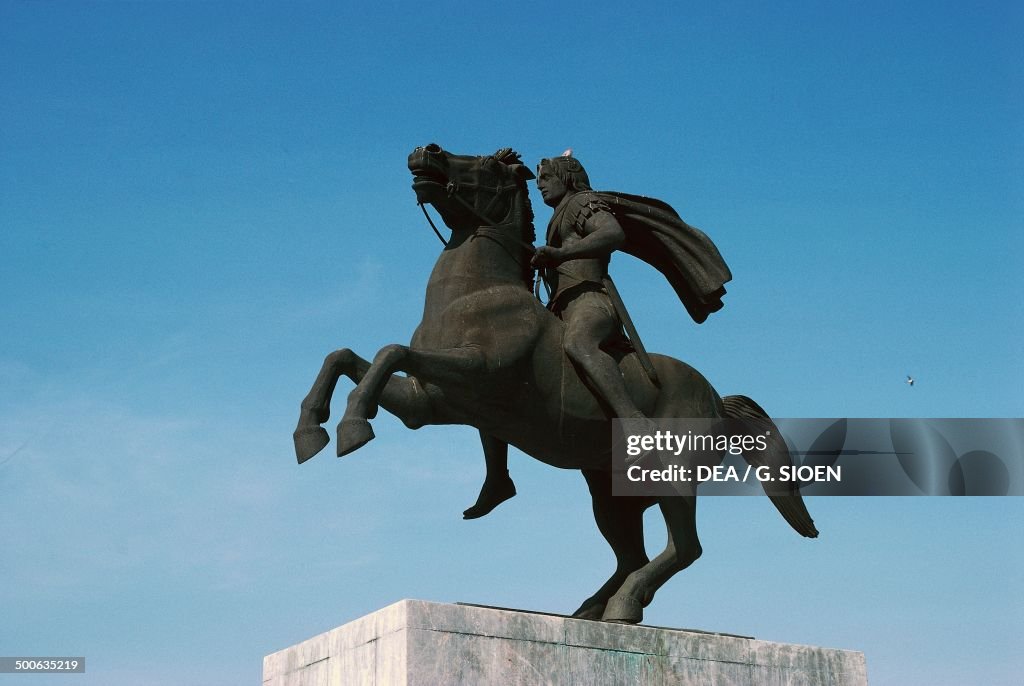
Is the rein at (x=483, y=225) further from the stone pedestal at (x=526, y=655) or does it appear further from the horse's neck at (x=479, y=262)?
the stone pedestal at (x=526, y=655)

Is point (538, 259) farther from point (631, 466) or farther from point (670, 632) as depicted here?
point (670, 632)

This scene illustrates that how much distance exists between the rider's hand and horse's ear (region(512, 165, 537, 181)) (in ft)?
2.00

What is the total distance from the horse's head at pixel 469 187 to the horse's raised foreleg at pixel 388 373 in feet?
3.69

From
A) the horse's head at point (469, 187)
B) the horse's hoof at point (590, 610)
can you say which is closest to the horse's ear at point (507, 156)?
the horse's head at point (469, 187)

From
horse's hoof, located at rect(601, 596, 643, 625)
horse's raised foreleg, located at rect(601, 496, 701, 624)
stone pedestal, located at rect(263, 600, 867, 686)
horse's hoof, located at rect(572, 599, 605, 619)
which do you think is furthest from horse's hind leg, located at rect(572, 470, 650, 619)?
stone pedestal, located at rect(263, 600, 867, 686)

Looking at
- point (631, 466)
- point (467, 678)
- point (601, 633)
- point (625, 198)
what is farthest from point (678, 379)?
point (467, 678)

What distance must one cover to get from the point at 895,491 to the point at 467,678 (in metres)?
3.88

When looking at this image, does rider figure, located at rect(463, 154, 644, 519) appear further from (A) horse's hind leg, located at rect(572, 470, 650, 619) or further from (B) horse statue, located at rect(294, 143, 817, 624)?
(A) horse's hind leg, located at rect(572, 470, 650, 619)

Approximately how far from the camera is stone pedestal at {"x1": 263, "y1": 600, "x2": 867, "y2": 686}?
7418 mm

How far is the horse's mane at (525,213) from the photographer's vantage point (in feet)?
30.9

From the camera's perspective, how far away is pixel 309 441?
8.08m

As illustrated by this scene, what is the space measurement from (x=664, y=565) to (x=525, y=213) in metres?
2.67

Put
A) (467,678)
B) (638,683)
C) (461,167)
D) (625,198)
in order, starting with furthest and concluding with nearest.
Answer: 1. (625,198)
2. (461,167)
3. (638,683)
4. (467,678)

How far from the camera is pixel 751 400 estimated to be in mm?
10047
